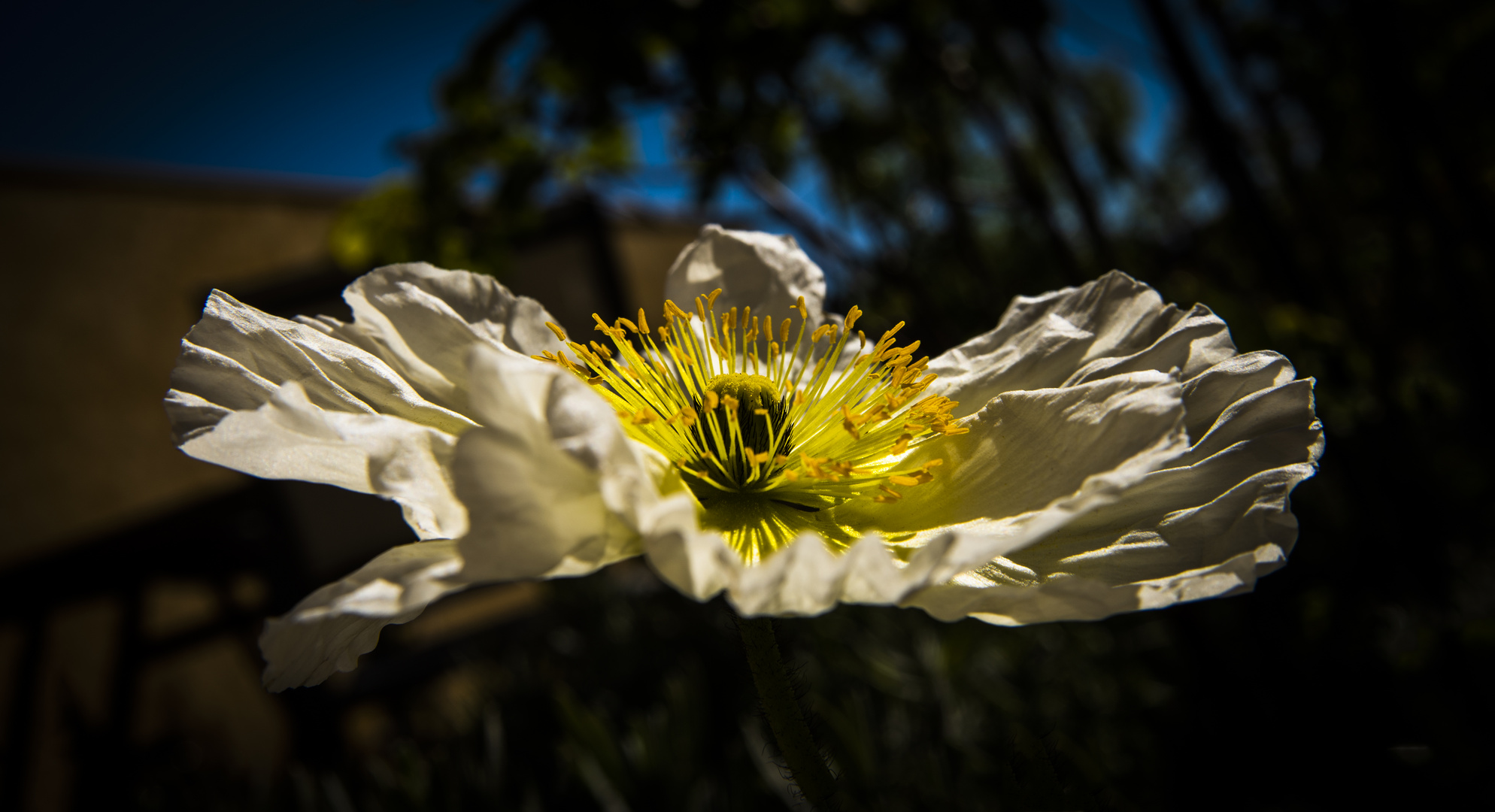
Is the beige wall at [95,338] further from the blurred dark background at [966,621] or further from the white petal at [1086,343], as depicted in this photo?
the white petal at [1086,343]

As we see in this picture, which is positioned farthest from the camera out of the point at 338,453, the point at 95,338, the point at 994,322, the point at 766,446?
the point at 95,338

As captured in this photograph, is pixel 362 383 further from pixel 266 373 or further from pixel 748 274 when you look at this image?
pixel 748 274

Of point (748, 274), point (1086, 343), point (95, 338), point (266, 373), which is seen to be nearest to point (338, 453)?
point (266, 373)

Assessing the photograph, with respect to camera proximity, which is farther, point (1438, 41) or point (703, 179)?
point (1438, 41)

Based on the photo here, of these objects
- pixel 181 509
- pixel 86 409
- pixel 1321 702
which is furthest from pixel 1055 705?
pixel 86 409

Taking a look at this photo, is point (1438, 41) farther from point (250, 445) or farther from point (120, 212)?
point (120, 212)

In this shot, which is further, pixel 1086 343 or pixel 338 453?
pixel 1086 343

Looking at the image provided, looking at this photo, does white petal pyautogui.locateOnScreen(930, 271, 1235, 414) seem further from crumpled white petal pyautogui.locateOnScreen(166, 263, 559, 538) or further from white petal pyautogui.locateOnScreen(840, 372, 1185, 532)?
crumpled white petal pyautogui.locateOnScreen(166, 263, 559, 538)
